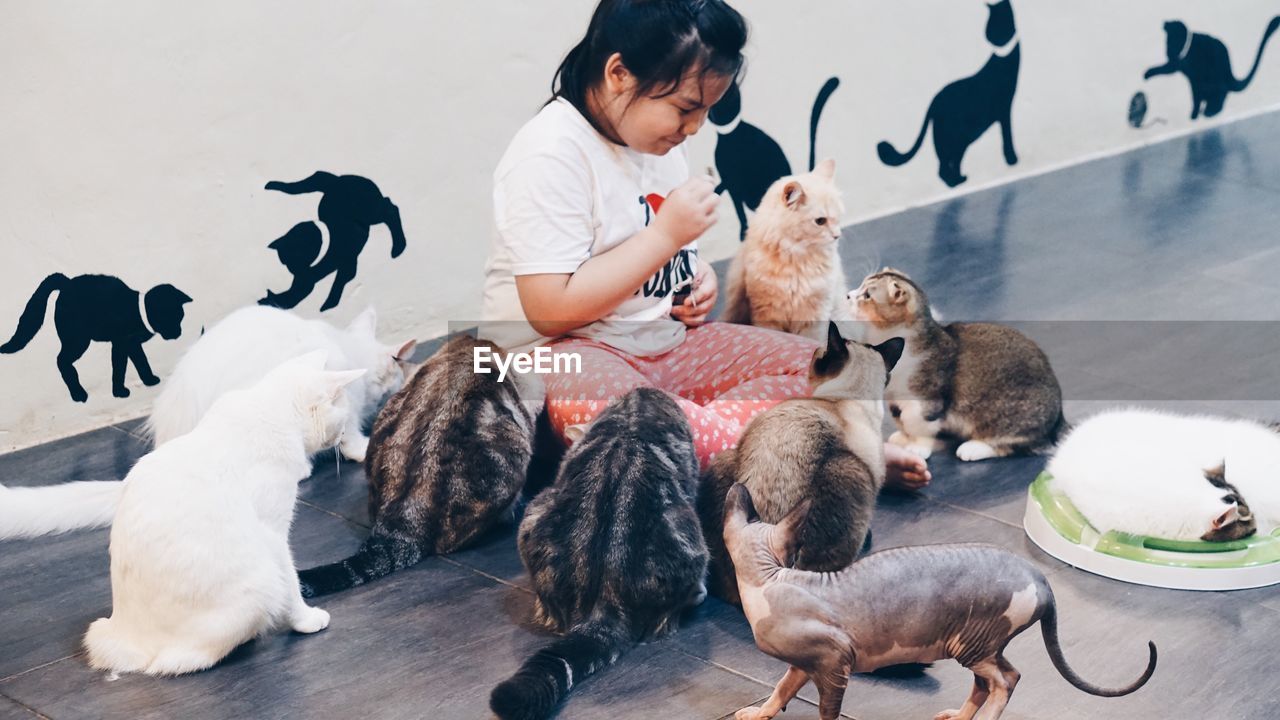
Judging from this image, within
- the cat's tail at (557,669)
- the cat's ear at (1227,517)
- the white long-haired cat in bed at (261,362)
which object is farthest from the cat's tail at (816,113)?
the cat's tail at (557,669)

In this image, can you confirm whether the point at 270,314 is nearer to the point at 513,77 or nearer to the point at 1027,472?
the point at 513,77

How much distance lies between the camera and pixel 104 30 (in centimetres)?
296

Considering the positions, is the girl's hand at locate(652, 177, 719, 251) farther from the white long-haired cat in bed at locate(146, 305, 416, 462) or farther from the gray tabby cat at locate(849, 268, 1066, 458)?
the white long-haired cat in bed at locate(146, 305, 416, 462)

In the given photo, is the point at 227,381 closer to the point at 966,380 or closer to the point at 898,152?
the point at 966,380

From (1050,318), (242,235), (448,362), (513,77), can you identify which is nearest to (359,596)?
(448,362)

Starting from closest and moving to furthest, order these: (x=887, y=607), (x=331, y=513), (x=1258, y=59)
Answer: (x=887, y=607) → (x=331, y=513) → (x=1258, y=59)

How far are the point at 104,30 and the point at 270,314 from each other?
2.58 feet

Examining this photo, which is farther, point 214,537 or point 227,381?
point 227,381

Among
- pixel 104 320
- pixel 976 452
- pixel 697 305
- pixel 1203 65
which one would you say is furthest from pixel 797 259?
pixel 1203 65

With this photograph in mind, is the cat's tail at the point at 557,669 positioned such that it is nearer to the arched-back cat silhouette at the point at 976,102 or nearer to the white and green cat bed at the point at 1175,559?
the white and green cat bed at the point at 1175,559

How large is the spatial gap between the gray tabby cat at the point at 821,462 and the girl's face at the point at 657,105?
21.0 inches

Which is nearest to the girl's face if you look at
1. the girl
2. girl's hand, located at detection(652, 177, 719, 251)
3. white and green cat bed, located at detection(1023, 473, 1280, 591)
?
the girl

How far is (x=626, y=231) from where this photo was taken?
8.48ft

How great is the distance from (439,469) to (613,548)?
50 centimetres
